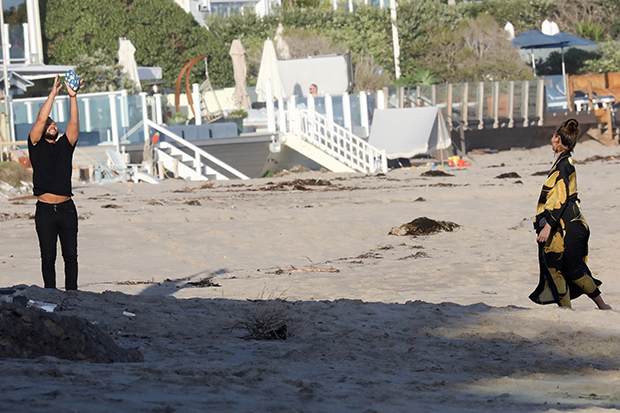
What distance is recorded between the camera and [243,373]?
3.72 m

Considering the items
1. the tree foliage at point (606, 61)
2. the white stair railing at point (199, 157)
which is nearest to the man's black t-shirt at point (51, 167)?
the white stair railing at point (199, 157)

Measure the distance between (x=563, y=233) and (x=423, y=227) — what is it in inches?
200

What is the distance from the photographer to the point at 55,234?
235 inches

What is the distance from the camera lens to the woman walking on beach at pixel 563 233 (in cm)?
573

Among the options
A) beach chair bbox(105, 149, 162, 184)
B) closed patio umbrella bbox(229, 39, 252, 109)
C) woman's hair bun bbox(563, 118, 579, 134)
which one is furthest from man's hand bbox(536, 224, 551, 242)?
closed patio umbrella bbox(229, 39, 252, 109)

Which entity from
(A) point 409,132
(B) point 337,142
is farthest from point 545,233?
(A) point 409,132

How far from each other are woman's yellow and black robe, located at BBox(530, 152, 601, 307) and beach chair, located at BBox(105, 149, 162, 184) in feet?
47.2

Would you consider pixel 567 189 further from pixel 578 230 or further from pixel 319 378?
pixel 319 378

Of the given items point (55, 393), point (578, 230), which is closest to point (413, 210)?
point (578, 230)

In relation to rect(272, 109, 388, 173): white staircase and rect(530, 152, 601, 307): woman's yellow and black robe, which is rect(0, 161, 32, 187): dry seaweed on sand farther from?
rect(530, 152, 601, 307): woman's yellow and black robe

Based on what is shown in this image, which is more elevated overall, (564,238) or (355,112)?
(355,112)

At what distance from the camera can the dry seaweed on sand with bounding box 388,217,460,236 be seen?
10.8m

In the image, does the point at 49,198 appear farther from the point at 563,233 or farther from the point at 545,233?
the point at 563,233

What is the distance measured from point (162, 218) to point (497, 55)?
2653 centimetres
